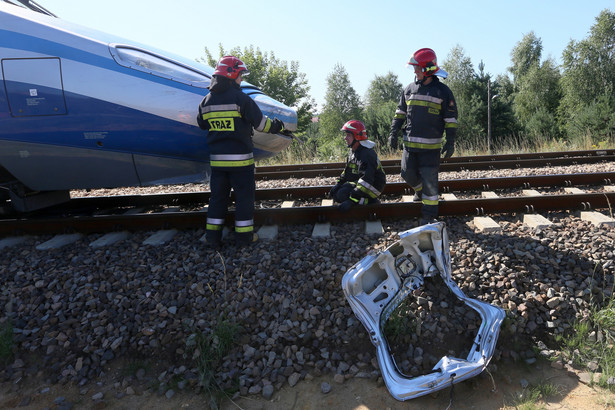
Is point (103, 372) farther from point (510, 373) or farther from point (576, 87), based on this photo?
point (576, 87)

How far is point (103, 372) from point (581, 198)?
5477 millimetres

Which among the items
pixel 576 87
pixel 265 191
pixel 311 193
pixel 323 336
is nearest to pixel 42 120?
pixel 265 191

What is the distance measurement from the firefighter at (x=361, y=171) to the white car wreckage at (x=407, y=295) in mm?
1786

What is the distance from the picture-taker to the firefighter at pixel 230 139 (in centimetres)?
453

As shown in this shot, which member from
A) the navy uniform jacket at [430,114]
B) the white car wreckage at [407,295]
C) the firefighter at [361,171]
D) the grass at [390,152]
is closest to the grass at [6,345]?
the white car wreckage at [407,295]

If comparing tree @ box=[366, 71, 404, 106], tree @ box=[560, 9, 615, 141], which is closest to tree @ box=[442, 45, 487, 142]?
tree @ box=[560, 9, 615, 141]

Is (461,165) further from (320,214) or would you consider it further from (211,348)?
(211,348)

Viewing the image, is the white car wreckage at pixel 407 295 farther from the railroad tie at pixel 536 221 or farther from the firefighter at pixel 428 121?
the railroad tie at pixel 536 221

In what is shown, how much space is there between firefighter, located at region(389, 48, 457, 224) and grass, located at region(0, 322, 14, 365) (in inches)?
167

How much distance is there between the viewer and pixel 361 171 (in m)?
5.65

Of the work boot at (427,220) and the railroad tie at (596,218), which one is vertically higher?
the railroad tie at (596,218)

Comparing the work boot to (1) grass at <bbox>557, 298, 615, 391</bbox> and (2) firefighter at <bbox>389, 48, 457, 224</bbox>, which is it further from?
(1) grass at <bbox>557, 298, 615, 391</bbox>

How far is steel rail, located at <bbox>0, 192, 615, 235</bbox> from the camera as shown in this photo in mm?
5207

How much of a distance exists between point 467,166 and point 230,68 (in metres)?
5.84
